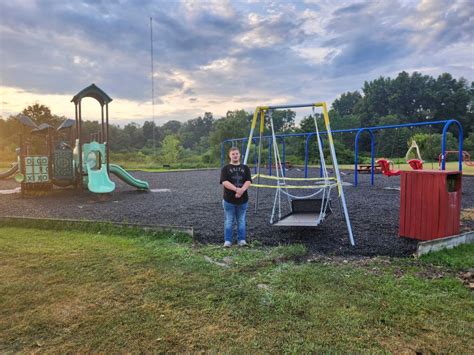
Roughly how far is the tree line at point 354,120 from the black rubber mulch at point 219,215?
24191mm

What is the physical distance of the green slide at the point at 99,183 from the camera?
9224 mm

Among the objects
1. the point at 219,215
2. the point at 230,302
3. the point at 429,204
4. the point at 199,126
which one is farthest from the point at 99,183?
the point at 199,126

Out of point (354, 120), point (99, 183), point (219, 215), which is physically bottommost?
point (219, 215)

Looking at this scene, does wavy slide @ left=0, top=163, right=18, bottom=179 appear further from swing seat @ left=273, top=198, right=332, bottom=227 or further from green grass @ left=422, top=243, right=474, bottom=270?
green grass @ left=422, top=243, right=474, bottom=270

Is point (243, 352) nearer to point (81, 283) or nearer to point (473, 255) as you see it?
point (81, 283)

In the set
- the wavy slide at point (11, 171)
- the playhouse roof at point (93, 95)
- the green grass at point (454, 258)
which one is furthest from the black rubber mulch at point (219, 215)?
the wavy slide at point (11, 171)

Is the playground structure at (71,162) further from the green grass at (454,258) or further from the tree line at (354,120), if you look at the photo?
the tree line at (354,120)

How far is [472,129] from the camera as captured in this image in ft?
167

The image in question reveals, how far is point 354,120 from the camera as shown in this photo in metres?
59.2

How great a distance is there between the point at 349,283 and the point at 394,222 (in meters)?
3.35

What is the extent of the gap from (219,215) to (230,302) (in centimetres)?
412

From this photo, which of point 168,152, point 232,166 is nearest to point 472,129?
point 168,152

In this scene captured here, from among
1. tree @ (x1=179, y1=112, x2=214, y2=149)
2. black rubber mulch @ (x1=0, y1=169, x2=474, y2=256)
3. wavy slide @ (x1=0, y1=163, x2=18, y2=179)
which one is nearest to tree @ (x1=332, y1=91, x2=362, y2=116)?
tree @ (x1=179, y1=112, x2=214, y2=149)

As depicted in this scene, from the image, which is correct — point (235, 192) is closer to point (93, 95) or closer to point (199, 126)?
point (93, 95)
